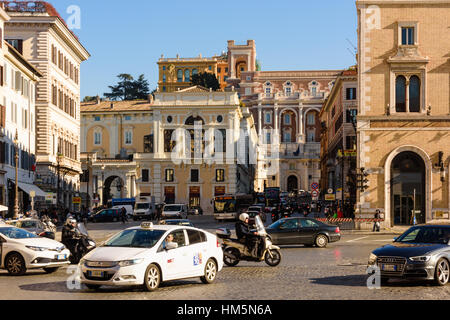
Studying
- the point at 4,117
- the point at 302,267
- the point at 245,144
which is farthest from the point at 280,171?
the point at 302,267

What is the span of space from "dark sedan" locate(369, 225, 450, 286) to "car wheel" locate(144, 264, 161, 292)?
16.8ft

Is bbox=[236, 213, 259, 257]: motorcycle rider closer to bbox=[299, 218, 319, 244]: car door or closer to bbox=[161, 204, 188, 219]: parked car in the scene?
bbox=[299, 218, 319, 244]: car door

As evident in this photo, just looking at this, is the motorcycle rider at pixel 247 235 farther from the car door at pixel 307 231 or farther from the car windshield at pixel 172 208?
the car windshield at pixel 172 208

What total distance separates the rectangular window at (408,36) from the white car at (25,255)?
114 ft

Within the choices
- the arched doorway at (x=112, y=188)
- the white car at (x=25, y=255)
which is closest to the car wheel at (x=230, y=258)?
the white car at (x=25, y=255)

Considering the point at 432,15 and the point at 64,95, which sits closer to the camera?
the point at 432,15

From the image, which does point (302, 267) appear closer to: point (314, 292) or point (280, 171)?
point (314, 292)

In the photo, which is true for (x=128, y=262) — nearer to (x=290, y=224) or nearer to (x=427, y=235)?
(x=427, y=235)

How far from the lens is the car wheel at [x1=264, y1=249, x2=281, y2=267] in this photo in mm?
24359

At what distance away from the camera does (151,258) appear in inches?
685

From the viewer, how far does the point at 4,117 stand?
5522 centimetres

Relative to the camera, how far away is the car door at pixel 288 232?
1369 inches

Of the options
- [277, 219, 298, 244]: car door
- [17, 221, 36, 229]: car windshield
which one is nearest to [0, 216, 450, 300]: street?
[277, 219, 298, 244]: car door
